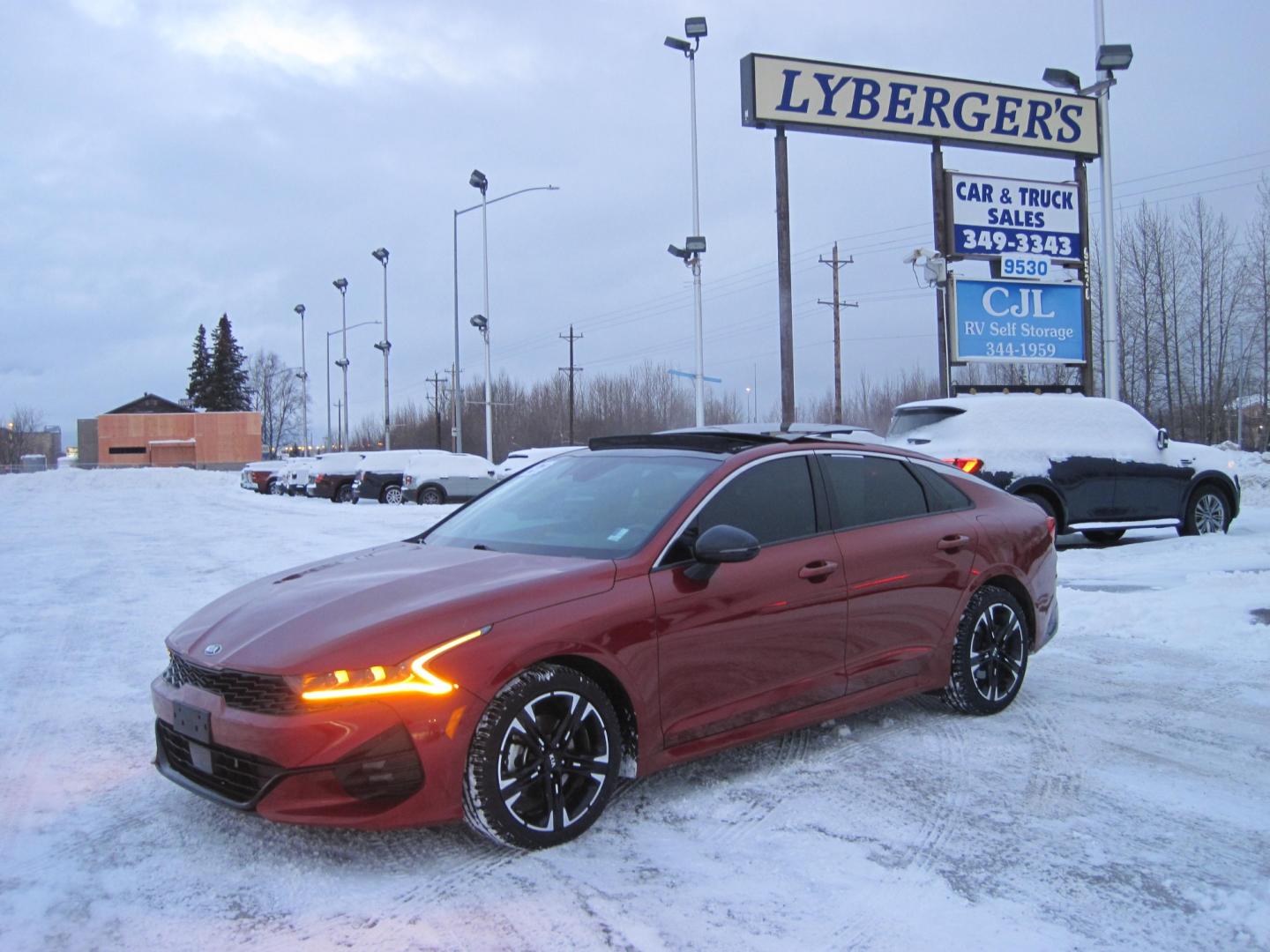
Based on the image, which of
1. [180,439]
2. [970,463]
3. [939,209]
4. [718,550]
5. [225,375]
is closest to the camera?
[718,550]

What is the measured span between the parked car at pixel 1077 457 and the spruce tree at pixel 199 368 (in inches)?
4020

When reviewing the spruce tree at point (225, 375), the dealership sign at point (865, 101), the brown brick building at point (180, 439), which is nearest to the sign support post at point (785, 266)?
the dealership sign at point (865, 101)

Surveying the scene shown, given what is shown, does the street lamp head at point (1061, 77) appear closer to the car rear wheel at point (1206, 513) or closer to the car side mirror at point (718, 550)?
the car rear wheel at point (1206, 513)

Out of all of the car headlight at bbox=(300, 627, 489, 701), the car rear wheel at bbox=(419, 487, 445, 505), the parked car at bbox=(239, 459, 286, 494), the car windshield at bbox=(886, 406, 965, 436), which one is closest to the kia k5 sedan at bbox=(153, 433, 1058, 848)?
the car headlight at bbox=(300, 627, 489, 701)

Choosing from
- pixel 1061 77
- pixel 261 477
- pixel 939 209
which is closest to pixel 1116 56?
pixel 1061 77

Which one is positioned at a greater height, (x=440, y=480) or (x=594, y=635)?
(x=440, y=480)

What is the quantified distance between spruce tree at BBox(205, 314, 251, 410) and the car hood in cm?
10448

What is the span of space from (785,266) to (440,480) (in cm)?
1050

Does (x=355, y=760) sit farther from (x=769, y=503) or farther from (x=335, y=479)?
(x=335, y=479)

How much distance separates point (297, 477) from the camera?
3322 cm

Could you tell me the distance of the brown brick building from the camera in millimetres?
82812

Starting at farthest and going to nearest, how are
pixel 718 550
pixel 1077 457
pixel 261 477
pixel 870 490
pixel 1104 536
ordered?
pixel 261 477
pixel 1104 536
pixel 1077 457
pixel 870 490
pixel 718 550

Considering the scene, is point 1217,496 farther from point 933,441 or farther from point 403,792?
point 403,792

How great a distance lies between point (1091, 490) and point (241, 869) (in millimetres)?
10687
